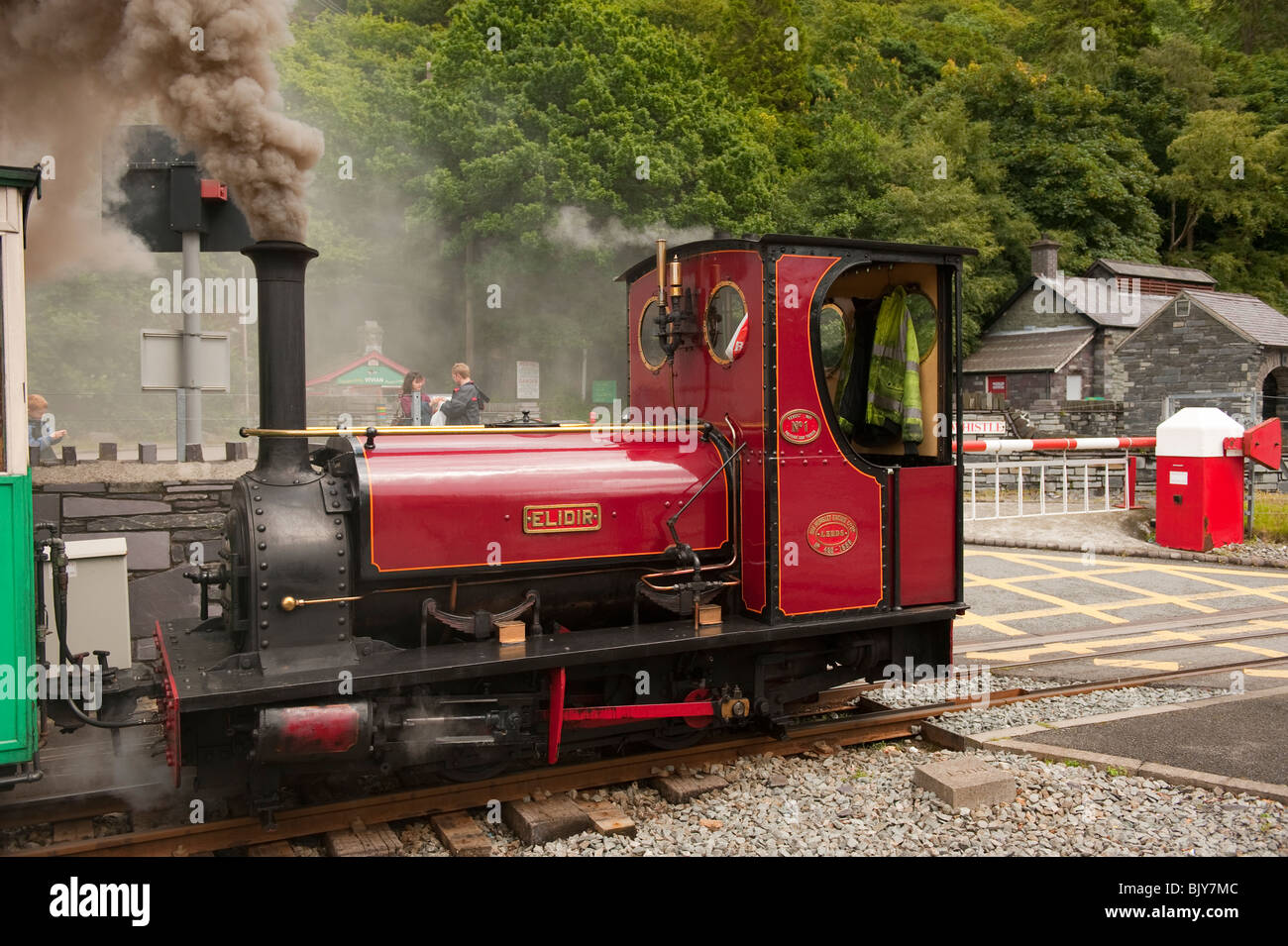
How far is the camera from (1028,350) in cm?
3566

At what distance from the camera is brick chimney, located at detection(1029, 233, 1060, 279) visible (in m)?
37.0

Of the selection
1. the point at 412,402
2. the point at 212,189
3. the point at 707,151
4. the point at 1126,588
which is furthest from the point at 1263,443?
the point at 707,151

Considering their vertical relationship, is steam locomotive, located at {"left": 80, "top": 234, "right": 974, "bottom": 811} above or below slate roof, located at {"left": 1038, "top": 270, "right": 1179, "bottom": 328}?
below

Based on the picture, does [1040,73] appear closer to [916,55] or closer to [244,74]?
[916,55]

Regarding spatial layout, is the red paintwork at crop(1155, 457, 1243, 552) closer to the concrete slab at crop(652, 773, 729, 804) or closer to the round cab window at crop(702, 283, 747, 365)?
the round cab window at crop(702, 283, 747, 365)

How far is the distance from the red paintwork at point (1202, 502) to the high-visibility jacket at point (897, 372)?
830 cm

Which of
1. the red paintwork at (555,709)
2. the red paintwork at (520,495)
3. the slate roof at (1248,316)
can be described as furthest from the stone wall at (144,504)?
the slate roof at (1248,316)

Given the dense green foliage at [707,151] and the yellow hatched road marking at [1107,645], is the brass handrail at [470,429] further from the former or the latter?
the dense green foliage at [707,151]

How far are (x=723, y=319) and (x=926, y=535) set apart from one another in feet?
5.81

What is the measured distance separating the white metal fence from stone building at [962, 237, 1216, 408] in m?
15.9

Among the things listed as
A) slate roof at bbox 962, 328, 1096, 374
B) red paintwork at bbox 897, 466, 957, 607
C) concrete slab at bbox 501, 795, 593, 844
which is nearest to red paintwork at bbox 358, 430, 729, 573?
red paintwork at bbox 897, 466, 957, 607

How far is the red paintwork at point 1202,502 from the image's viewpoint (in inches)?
491

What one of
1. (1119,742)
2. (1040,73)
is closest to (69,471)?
(1119,742)

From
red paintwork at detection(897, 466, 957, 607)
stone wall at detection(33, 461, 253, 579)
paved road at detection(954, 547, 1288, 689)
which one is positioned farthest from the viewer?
Answer: paved road at detection(954, 547, 1288, 689)
